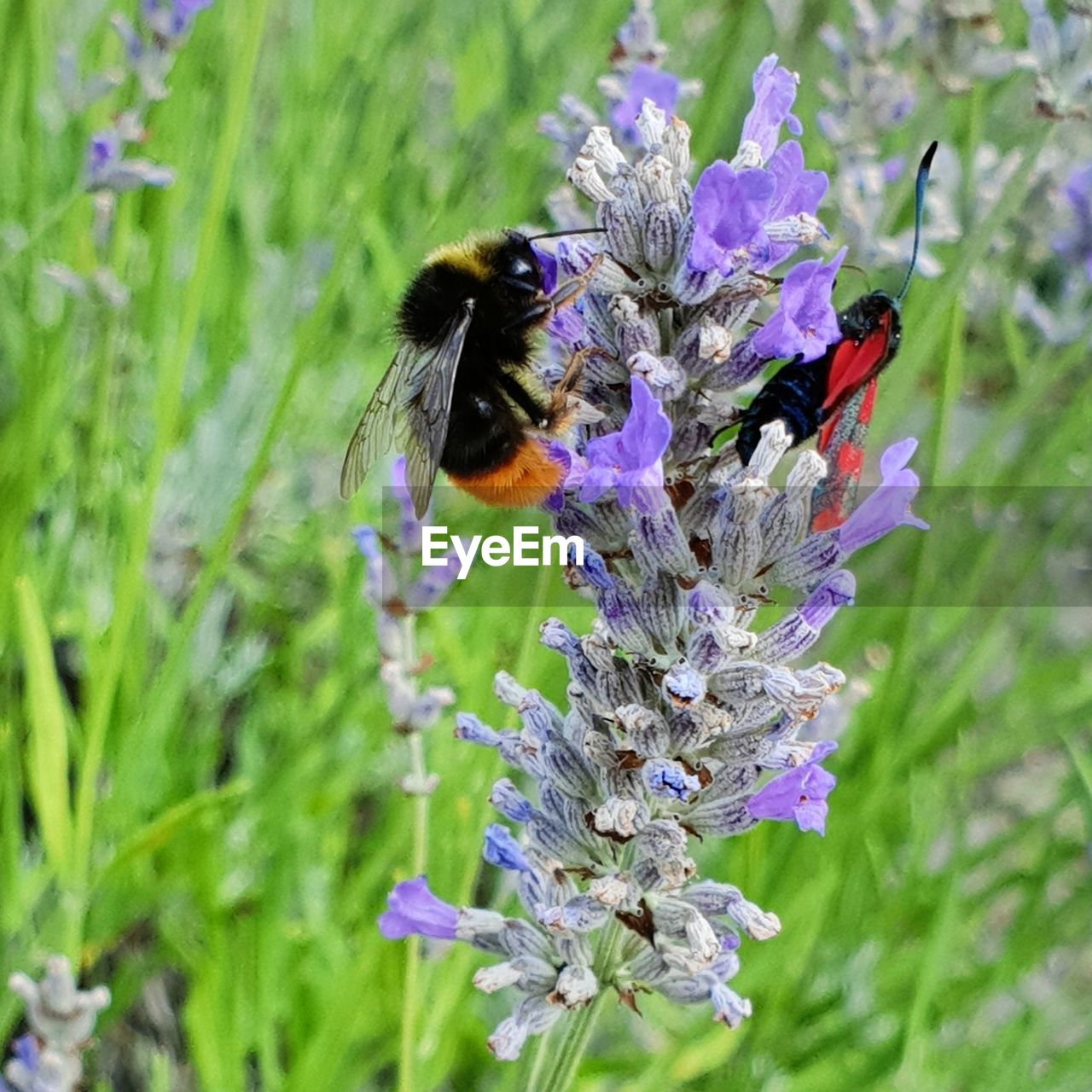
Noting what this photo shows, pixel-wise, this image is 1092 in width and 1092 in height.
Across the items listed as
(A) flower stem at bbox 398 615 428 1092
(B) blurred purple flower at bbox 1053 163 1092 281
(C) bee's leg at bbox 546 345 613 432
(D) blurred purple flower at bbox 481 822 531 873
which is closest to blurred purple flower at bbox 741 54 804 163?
(C) bee's leg at bbox 546 345 613 432

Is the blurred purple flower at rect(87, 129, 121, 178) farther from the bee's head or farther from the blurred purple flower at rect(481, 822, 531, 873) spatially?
the blurred purple flower at rect(481, 822, 531, 873)

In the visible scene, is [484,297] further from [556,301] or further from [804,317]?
[804,317]

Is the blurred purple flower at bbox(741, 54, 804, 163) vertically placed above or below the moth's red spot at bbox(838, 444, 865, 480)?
A: above

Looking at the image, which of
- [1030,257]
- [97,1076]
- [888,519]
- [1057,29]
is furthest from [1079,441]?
[97,1076]

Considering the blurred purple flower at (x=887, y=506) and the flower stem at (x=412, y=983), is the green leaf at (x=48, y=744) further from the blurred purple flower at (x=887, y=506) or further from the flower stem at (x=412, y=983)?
the blurred purple flower at (x=887, y=506)

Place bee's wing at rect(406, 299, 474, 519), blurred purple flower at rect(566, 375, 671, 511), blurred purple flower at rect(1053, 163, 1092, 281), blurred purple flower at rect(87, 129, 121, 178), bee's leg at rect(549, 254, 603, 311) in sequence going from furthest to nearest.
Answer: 1. blurred purple flower at rect(1053, 163, 1092, 281)
2. blurred purple flower at rect(87, 129, 121, 178)
3. bee's wing at rect(406, 299, 474, 519)
4. bee's leg at rect(549, 254, 603, 311)
5. blurred purple flower at rect(566, 375, 671, 511)

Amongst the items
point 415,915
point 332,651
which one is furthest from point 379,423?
point 332,651
